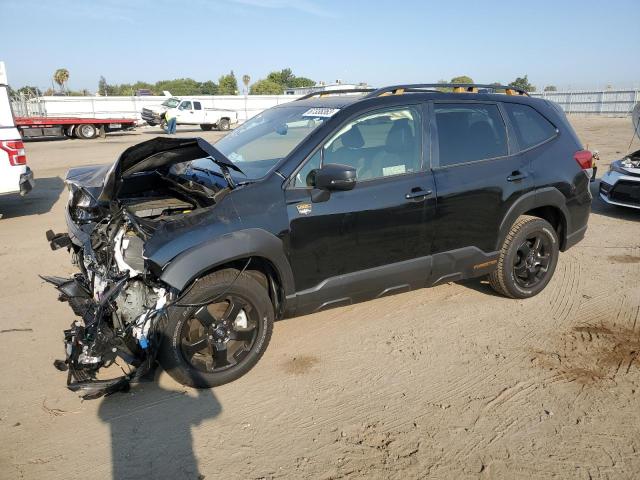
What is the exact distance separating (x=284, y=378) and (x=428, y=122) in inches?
94.4

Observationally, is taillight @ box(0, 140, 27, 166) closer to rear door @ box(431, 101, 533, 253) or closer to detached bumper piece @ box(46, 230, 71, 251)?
detached bumper piece @ box(46, 230, 71, 251)

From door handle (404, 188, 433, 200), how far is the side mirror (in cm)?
63

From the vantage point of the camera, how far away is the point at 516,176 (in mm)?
4594

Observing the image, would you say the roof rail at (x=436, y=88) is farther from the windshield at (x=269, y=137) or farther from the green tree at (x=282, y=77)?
the green tree at (x=282, y=77)

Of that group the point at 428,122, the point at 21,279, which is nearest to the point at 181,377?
the point at 428,122

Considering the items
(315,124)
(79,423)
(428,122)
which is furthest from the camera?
(428,122)

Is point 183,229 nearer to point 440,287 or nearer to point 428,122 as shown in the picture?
point 428,122

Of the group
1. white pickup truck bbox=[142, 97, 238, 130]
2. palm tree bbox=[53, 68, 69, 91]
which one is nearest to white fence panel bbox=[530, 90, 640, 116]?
white pickup truck bbox=[142, 97, 238, 130]

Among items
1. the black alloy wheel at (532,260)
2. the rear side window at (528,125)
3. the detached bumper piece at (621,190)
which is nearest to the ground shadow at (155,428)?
the black alloy wheel at (532,260)

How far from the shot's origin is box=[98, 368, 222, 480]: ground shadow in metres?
2.79

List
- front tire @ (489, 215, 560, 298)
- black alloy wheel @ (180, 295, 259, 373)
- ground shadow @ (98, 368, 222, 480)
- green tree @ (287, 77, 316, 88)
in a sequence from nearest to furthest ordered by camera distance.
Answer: ground shadow @ (98, 368, 222, 480) → black alloy wheel @ (180, 295, 259, 373) → front tire @ (489, 215, 560, 298) → green tree @ (287, 77, 316, 88)

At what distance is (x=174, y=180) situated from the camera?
4191mm

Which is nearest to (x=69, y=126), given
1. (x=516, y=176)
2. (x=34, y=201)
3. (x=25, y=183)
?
(x=34, y=201)

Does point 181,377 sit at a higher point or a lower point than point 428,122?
lower
